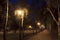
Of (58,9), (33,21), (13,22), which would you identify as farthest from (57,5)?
(33,21)

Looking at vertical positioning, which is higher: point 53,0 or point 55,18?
point 53,0

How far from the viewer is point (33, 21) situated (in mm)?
56438

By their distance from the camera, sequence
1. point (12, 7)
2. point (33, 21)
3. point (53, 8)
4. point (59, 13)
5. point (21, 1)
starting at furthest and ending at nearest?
point (33, 21), point (12, 7), point (21, 1), point (53, 8), point (59, 13)

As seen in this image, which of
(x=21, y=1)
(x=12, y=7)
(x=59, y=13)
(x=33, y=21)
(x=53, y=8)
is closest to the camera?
(x=59, y=13)

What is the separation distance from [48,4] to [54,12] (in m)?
0.91

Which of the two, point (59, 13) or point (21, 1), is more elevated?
point (21, 1)

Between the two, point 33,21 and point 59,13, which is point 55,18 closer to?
point 59,13

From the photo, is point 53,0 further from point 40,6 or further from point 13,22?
point 13,22

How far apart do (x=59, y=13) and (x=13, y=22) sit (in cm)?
2765

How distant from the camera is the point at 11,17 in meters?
44.2

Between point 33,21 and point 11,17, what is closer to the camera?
point 11,17

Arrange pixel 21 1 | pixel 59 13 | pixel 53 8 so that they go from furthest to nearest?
pixel 21 1, pixel 53 8, pixel 59 13

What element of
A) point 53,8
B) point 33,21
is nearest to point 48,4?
point 53,8

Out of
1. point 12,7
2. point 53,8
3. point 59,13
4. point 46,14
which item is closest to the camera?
point 59,13
